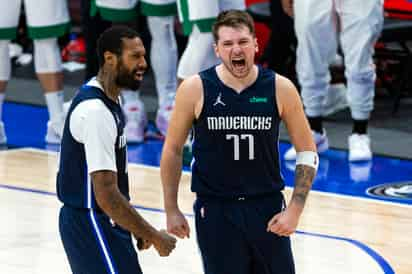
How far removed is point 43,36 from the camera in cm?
949

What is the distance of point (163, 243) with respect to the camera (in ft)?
15.6

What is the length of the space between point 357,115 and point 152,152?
1.56 metres

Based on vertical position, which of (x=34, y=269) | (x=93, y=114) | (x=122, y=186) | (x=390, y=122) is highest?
(x=93, y=114)

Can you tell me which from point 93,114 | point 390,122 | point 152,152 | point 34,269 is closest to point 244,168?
point 93,114

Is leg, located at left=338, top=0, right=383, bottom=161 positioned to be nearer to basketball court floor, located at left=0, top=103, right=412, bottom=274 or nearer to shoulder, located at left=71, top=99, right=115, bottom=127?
basketball court floor, located at left=0, top=103, right=412, bottom=274

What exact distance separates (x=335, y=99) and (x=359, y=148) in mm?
1603

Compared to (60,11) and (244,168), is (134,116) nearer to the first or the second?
(60,11)

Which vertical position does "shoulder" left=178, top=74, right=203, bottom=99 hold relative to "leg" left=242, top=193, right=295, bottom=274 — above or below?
above

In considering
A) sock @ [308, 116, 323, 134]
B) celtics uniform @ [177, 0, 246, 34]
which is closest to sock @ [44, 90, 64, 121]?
celtics uniform @ [177, 0, 246, 34]

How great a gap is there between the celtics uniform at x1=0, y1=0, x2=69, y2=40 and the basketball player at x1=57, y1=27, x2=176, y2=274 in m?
4.62

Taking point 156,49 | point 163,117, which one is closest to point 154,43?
point 156,49

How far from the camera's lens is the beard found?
4773 mm

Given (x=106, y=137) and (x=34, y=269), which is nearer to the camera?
(x=106, y=137)

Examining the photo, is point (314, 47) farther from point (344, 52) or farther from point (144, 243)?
point (144, 243)
